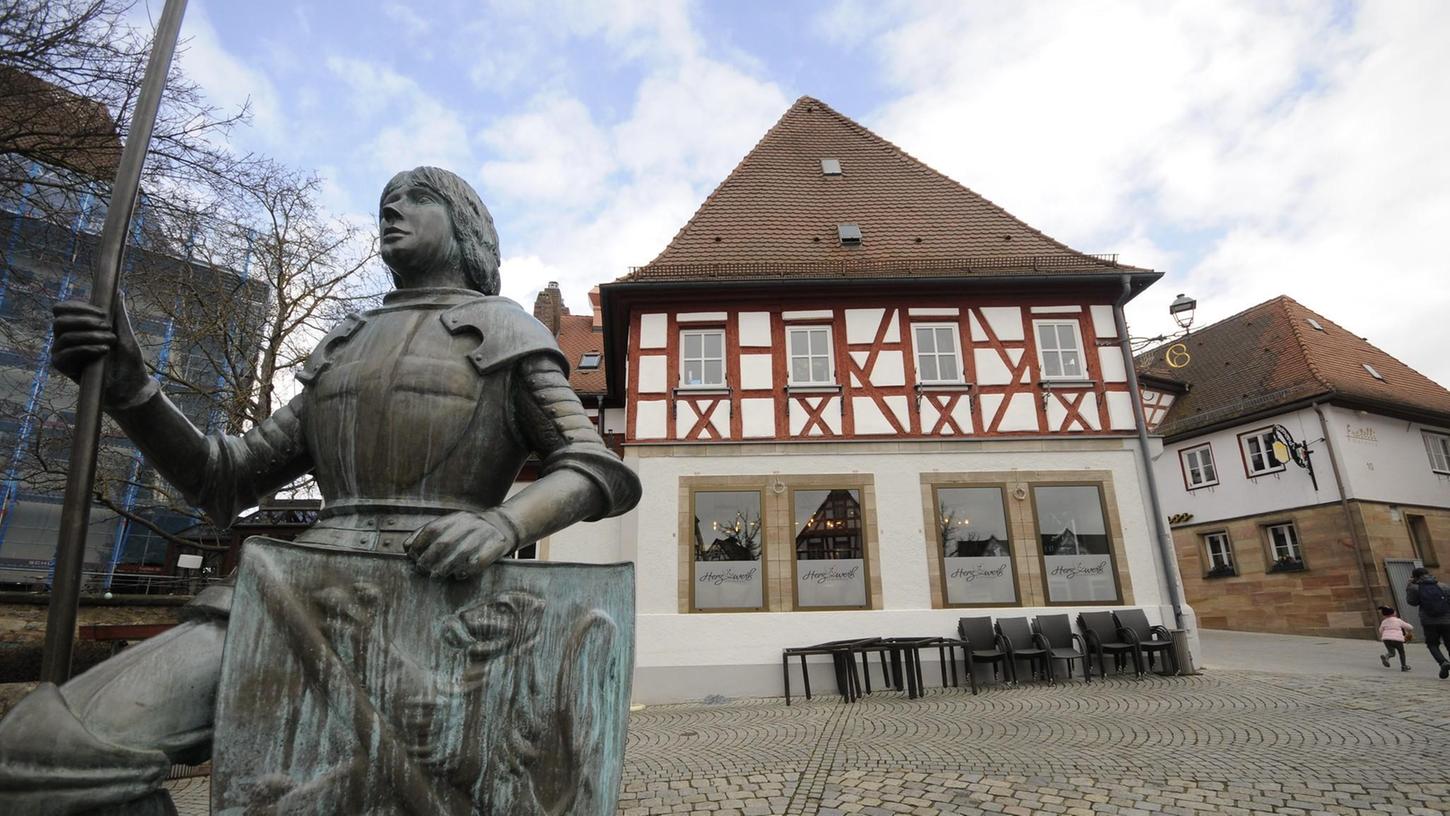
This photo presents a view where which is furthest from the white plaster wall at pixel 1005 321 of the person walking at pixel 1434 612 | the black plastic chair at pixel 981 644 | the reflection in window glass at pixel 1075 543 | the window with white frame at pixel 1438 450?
the window with white frame at pixel 1438 450

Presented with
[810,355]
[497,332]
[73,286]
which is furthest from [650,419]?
[497,332]

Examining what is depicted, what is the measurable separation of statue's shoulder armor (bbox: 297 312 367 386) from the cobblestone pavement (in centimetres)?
375

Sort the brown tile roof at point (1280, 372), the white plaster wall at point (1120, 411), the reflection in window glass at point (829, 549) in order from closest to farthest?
the reflection in window glass at point (829, 549) < the white plaster wall at point (1120, 411) < the brown tile roof at point (1280, 372)

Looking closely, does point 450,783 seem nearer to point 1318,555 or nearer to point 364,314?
point 364,314

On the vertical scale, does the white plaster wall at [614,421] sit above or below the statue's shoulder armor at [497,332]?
above

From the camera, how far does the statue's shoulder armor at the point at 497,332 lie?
60.3 inches

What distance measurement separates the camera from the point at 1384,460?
16641 millimetres

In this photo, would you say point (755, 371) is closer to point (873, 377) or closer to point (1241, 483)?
point (873, 377)

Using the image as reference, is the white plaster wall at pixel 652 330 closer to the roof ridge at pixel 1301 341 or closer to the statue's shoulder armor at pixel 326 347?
the statue's shoulder armor at pixel 326 347

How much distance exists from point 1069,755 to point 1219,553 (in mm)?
16304

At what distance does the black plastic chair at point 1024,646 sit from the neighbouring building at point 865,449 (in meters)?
0.31

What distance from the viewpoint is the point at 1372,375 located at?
730 inches

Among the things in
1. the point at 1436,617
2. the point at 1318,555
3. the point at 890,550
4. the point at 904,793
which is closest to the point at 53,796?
the point at 904,793

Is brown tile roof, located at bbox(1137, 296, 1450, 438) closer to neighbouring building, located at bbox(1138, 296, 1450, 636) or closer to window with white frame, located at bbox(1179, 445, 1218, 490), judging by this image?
neighbouring building, located at bbox(1138, 296, 1450, 636)
